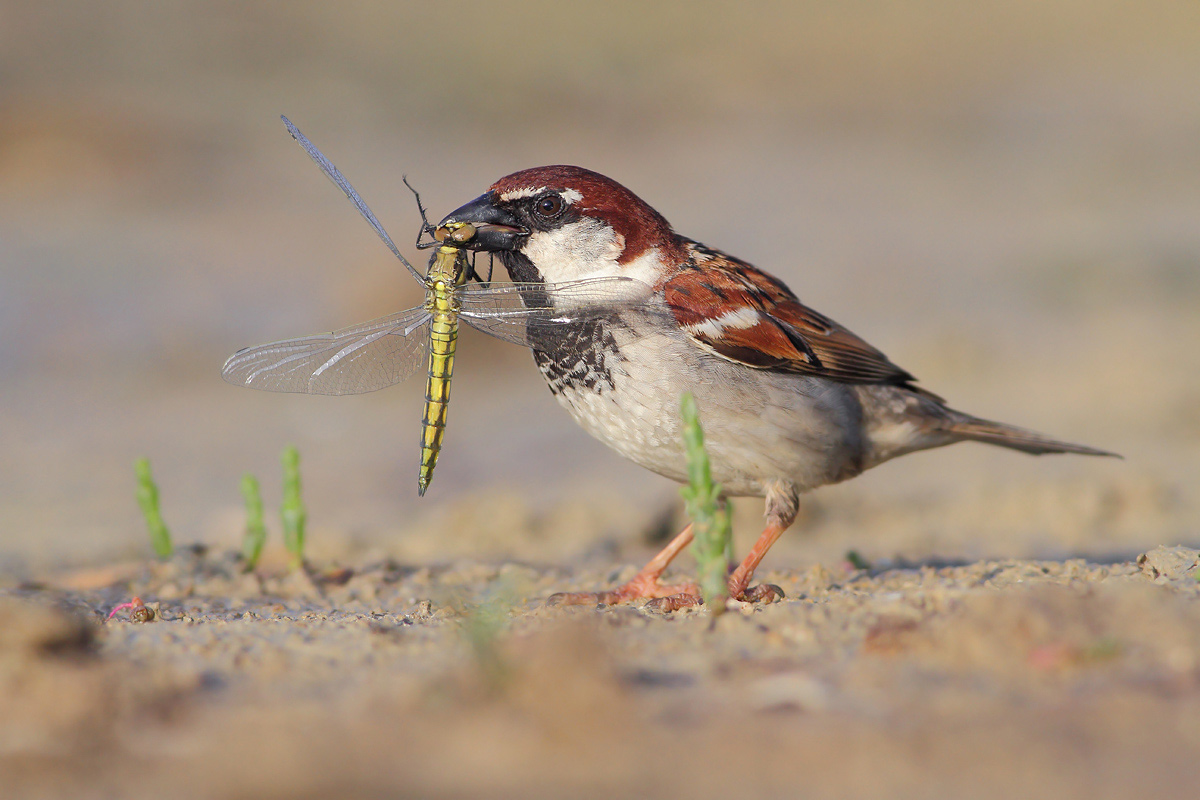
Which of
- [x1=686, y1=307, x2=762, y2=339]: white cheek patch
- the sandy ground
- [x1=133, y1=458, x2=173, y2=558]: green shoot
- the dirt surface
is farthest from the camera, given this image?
[x1=133, y1=458, x2=173, y2=558]: green shoot

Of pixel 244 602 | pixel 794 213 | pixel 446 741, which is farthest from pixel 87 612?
pixel 794 213

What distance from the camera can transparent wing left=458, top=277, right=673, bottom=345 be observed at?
471 centimetres

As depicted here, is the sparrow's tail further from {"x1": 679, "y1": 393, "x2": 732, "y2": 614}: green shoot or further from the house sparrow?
{"x1": 679, "y1": 393, "x2": 732, "y2": 614}: green shoot

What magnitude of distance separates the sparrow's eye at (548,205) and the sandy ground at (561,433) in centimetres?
162

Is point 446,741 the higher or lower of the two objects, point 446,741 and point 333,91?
the lower

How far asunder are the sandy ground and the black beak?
147 cm

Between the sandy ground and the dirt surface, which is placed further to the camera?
the sandy ground

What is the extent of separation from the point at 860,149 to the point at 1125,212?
7360mm

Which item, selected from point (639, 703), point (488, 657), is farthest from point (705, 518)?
point (488, 657)

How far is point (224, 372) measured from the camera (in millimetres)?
4891

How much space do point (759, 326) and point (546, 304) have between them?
0.95 metres

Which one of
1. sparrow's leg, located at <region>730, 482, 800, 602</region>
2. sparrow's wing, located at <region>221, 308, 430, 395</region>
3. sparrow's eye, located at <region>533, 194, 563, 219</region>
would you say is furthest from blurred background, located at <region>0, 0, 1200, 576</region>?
sparrow's eye, located at <region>533, 194, 563, 219</region>

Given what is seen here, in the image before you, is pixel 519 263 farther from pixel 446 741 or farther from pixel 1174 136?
pixel 1174 136

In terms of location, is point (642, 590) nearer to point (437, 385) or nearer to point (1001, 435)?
point (437, 385)
